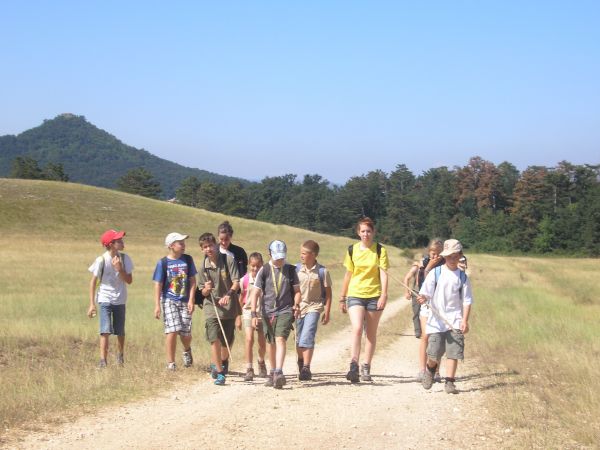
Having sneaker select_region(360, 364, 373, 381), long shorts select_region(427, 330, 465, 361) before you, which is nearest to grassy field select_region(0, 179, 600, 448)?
long shorts select_region(427, 330, 465, 361)

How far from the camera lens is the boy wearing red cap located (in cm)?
1054

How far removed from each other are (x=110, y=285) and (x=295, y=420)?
15.0 feet

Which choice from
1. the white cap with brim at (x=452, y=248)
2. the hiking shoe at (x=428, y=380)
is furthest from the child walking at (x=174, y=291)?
the white cap with brim at (x=452, y=248)

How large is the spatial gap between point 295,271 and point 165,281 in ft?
6.19

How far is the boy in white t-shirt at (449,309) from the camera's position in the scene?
28.0ft

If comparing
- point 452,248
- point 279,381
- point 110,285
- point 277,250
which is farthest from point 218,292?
point 452,248

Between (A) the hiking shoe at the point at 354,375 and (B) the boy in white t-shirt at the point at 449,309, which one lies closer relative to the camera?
(B) the boy in white t-shirt at the point at 449,309

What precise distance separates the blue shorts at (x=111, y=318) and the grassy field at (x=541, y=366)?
17.1 ft

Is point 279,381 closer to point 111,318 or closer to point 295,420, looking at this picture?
point 295,420

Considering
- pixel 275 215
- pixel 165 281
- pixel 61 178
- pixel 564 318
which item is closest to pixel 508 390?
pixel 165 281

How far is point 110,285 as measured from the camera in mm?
10648

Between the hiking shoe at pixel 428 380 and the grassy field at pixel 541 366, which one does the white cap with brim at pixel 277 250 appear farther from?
the grassy field at pixel 541 366

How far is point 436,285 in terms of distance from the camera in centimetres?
871

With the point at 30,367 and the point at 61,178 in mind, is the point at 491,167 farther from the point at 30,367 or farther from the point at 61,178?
the point at 30,367
